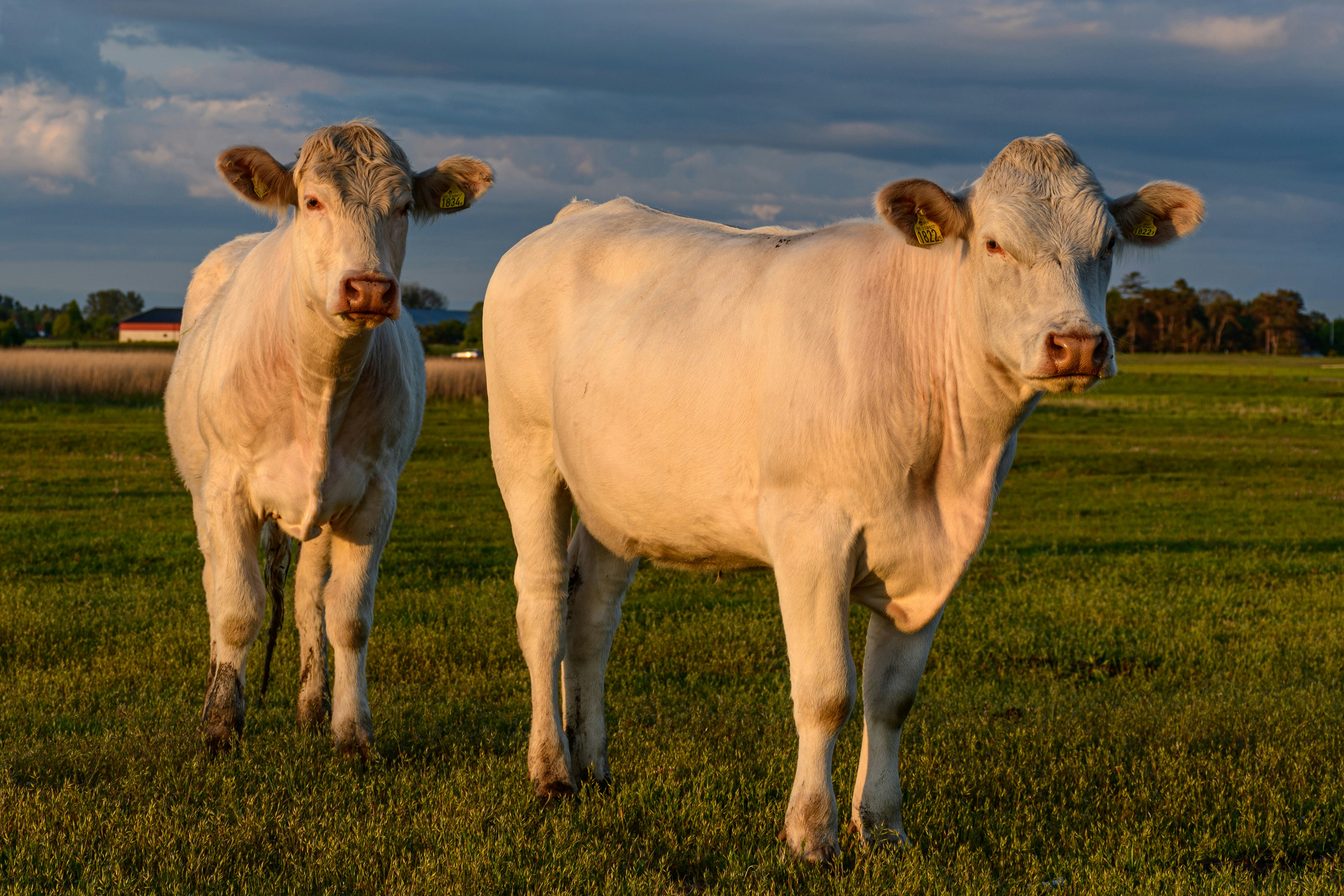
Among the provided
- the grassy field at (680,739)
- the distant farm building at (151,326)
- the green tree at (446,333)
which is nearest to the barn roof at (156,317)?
the distant farm building at (151,326)

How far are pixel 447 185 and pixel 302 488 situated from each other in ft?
5.89

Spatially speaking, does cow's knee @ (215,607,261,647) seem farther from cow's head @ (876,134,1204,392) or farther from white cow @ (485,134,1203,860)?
cow's head @ (876,134,1204,392)

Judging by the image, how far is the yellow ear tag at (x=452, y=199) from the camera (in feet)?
21.7

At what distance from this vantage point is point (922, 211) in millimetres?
4758

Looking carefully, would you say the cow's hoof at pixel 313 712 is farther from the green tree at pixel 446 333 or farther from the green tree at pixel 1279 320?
the green tree at pixel 1279 320

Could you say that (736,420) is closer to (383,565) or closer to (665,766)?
(665,766)

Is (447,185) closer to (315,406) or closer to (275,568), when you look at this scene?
(315,406)

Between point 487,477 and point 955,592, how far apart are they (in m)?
10.9

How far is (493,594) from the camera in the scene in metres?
11.0

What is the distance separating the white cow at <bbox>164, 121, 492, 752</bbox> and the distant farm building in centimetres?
12038

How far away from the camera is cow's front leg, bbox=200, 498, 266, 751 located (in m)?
6.59

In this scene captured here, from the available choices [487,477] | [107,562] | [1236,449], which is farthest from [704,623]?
[1236,449]

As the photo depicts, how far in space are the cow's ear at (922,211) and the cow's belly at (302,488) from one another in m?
3.39

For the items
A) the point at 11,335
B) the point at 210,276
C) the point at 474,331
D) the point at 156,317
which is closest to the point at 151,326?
the point at 156,317
